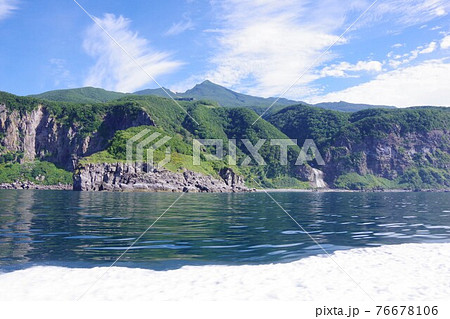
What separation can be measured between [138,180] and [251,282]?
165141 millimetres

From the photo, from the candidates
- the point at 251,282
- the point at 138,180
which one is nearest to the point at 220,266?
the point at 251,282

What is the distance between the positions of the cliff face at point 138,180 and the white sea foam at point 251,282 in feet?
508

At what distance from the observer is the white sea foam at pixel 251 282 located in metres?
12.0

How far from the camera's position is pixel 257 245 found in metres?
22.2

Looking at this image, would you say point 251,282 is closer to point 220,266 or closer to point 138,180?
point 220,266

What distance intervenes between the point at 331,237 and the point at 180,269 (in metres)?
14.1

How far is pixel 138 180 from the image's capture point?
173 meters

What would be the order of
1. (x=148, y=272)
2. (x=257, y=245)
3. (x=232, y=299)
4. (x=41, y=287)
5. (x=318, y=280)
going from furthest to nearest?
1. (x=257, y=245)
2. (x=148, y=272)
3. (x=318, y=280)
4. (x=41, y=287)
5. (x=232, y=299)

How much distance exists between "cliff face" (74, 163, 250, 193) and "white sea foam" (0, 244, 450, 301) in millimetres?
154873

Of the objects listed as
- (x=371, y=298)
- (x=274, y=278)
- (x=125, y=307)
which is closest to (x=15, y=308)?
(x=125, y=307)

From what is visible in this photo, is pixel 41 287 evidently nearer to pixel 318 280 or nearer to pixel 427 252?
pixel 318 280

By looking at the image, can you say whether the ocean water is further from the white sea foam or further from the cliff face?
the cliff face

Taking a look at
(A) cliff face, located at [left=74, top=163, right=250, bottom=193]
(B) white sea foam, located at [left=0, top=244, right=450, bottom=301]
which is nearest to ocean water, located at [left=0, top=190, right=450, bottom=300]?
(B) white sea foam, located at [left=0, top=244, right=450, bottom=301]

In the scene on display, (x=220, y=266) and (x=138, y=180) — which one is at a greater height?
(x=138, y=180)
